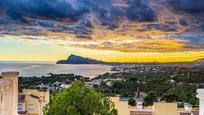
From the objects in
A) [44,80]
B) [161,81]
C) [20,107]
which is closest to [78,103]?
[20,107]

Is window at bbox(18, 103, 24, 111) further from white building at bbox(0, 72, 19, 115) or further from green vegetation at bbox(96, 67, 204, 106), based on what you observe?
green vegetation at bbox(96, 67, 204, 106)

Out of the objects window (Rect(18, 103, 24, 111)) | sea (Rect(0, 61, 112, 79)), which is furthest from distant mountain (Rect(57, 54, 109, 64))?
window (Rect(18, 103, 24, 111))

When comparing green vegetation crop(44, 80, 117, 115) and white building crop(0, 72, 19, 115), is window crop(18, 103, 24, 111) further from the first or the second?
white building crop(0, 72, 19, 115)

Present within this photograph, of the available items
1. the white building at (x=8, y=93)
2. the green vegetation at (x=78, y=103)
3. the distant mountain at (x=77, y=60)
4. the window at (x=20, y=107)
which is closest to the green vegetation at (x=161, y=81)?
the distant mountain at (x=77, y=60)

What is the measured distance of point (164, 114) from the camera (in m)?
13.2

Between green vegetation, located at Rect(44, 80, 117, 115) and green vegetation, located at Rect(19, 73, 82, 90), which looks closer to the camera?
green vegetation, located at Rect(44, 80, 117, 115)

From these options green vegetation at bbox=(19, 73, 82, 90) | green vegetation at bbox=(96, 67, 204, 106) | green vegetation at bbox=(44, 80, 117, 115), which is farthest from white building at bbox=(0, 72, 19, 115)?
green vegetation at bbox=(96, 67, 204, 106)

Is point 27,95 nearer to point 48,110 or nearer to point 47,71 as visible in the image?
point 48,110

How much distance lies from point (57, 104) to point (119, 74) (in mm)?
25768

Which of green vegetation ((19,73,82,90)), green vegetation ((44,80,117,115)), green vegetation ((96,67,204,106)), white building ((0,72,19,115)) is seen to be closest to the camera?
white building ((0,72,19,115))

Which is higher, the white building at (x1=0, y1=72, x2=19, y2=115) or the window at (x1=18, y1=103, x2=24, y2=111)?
the white building at (x1=0, y1=72, x2=19, y2=115)

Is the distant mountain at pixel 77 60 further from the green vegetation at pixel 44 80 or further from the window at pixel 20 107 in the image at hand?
the window at pixel 20 107

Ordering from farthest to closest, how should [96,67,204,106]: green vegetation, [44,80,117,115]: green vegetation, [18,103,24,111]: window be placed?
[96,67,204,106]: green vegetation < [18,103,24,111]: window < [44,80,117,115]: green vegetation

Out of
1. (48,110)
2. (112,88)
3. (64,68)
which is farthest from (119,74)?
(48,110)
